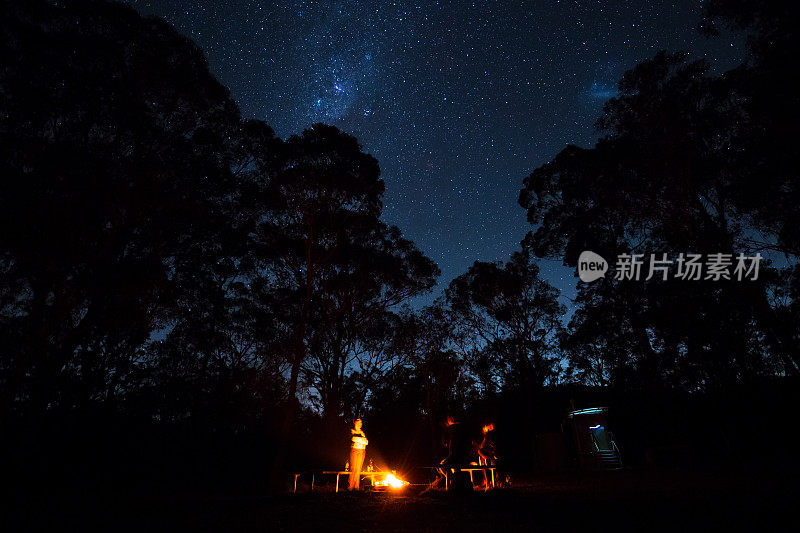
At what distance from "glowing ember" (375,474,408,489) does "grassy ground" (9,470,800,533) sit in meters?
3.61

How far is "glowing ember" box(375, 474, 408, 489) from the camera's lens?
11.1m

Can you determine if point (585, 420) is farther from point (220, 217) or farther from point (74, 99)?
point (74, 99)

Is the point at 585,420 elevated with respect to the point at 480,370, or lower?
lower

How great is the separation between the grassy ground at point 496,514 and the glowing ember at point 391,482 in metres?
3.61

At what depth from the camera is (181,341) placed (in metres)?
18.2

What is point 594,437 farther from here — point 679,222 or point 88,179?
point 88,179

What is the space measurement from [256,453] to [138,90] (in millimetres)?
13277

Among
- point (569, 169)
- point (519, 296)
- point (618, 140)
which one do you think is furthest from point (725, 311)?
point (519, 296)

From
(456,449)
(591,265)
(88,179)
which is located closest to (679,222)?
(591,265)

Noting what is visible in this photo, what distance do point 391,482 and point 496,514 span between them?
256 inches

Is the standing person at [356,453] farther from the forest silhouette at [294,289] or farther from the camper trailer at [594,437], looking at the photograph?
the camper trailer at [594,437]

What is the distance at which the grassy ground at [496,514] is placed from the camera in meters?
4.51

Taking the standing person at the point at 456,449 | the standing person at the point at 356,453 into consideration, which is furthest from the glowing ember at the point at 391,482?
the standing person at the point at 456,449

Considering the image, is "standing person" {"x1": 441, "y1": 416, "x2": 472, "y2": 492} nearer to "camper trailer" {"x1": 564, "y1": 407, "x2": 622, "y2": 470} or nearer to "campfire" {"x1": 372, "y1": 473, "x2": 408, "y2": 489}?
"campfire" {"x1": 372, "y1": 473, "x2": 408, "y2": 489}
